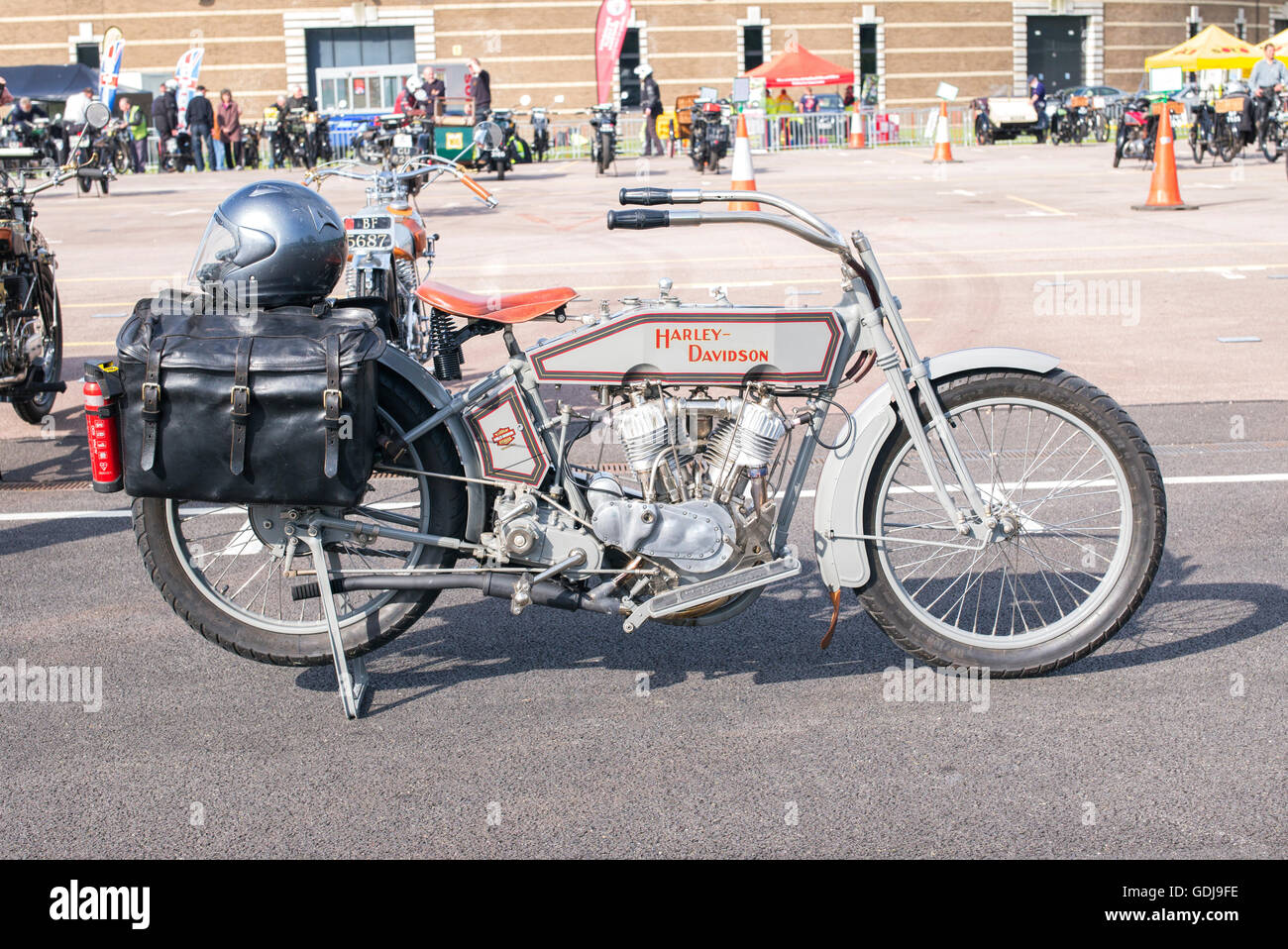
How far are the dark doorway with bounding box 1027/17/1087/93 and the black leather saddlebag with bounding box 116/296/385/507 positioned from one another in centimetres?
6309

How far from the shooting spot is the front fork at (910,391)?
3.93m

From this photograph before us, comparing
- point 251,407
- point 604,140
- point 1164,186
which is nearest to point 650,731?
point 251,407

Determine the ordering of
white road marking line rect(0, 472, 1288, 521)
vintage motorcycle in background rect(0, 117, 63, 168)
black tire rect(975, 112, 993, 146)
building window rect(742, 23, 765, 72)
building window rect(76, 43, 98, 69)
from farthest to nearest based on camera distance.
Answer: building window rect(742, 23, 765, 72)
building window rect(76, 43, 98, 69)
black tire rect(975, 112, 993, 146)
vintage motorcycle in background rect(0, 117, 63, 168)
white road marking line rect(0, 472, 1288, 521)

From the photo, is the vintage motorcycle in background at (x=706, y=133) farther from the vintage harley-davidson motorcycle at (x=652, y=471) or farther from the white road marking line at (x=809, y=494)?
the vintage harley-davidson motorcycle at (x=652, y=471)

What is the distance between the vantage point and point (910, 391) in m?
4.03

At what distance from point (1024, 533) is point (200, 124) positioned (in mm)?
34010

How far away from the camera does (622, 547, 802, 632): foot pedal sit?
3.95 metres

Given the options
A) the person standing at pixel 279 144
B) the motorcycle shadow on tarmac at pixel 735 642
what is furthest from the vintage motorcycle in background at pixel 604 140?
the motorcycle shadow on tarmac at pixel 735 642

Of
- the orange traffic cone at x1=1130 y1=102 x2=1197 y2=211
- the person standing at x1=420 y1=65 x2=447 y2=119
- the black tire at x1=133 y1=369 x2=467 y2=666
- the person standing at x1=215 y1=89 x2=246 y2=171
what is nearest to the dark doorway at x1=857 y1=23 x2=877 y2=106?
the person standing at x1=215 y1=89 x2=246 y2=171

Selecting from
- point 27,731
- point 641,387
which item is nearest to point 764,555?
point 641,387

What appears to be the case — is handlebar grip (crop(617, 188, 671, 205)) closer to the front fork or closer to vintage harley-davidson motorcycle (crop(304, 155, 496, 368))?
the front fork

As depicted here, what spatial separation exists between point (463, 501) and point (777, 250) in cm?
1103

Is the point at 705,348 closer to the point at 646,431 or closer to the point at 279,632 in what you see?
the point at 646,431
